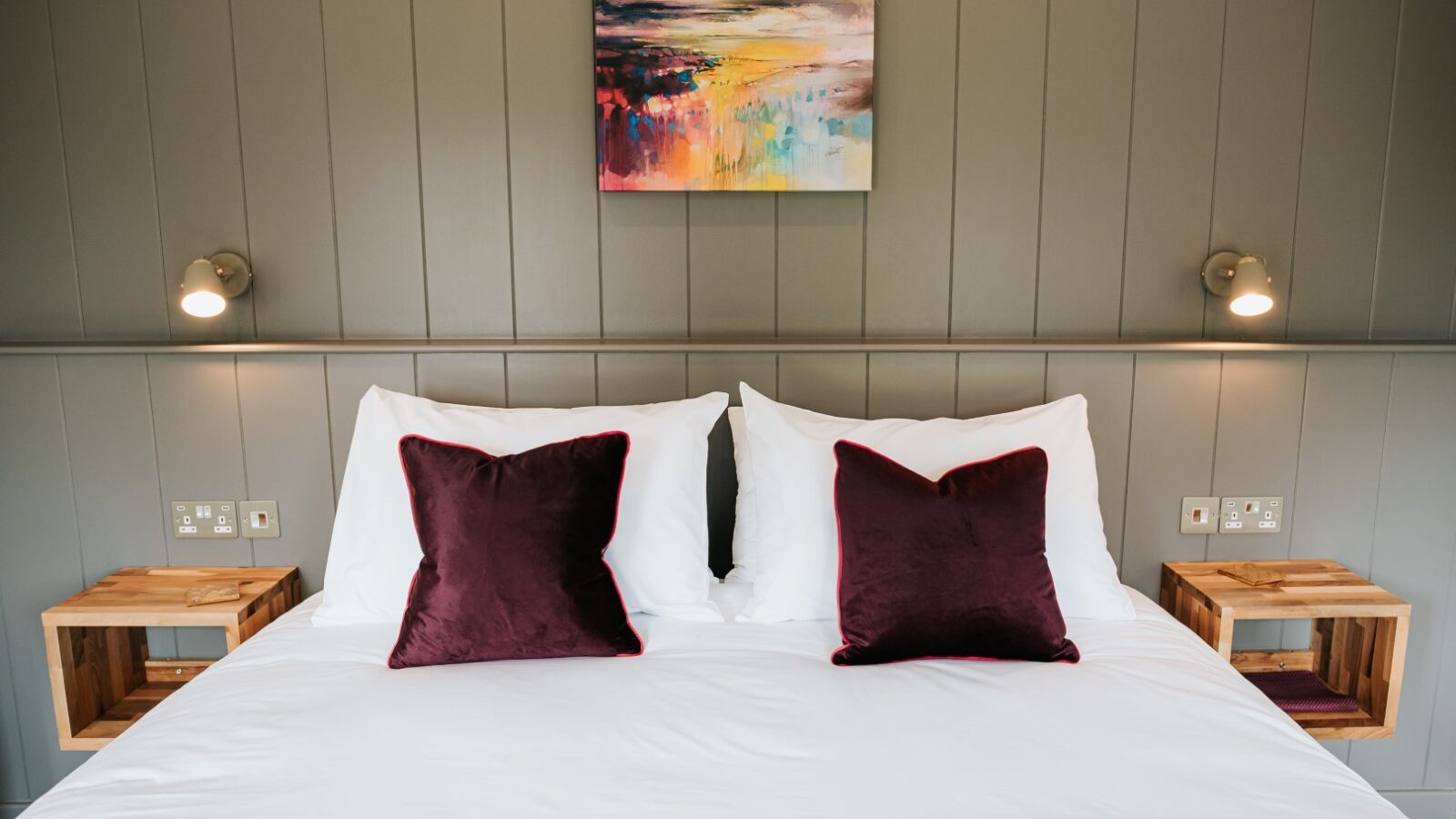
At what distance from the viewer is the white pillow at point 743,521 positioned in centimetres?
194

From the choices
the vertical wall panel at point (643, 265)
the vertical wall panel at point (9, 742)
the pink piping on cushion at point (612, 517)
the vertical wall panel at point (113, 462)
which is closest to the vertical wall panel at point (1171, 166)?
the vertical wall panel at point (643, 265)

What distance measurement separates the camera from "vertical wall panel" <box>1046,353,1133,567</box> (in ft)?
6.98

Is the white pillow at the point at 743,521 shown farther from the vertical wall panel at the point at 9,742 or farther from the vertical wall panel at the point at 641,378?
the vertical wall panel at the point at 9,742

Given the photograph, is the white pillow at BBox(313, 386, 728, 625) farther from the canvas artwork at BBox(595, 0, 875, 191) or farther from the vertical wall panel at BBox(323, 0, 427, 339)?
the canvas artwork at BBox(595, 0, 875, 191)

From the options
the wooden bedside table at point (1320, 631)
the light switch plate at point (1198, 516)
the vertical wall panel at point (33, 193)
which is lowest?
the wooden bedside table at point (1320, 631)

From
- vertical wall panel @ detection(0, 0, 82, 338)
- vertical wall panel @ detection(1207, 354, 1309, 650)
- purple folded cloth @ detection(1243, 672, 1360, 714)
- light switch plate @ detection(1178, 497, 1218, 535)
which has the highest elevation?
vertical wall panel @ detection(0, 0, 82, 338)

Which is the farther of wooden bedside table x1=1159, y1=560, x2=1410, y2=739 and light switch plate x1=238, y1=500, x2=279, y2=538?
light switch plate x1=238, y1=500, x2=279, y2=538

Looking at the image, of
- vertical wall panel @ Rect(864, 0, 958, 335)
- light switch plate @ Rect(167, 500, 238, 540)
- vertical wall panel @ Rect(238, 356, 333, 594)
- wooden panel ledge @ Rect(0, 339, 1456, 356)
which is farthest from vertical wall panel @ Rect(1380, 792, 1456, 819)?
light switch plate @ Rect(167, 500, 238, 540)

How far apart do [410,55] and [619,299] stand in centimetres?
77

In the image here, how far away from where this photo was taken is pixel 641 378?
6.94 feet

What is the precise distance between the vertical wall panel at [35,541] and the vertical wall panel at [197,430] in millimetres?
248

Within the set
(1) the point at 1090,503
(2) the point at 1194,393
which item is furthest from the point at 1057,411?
(2) the point at 1194,393

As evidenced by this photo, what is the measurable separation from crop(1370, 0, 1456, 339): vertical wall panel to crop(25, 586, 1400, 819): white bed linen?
4.00ft

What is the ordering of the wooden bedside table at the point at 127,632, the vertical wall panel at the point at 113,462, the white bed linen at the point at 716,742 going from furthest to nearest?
the vertical wall panel at the point at 113,462, the wooden bedside table at the point at 127,632, the white bed linen at the point at 716,742
